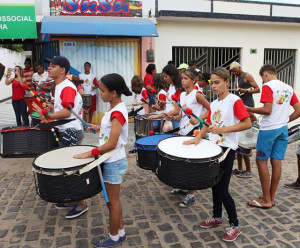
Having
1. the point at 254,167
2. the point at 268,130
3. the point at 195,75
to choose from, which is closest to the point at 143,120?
the point at 195,75

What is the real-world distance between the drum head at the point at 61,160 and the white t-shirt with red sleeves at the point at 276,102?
2290mm

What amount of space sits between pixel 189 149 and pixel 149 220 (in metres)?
1.21

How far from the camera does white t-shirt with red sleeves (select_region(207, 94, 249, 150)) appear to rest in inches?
118

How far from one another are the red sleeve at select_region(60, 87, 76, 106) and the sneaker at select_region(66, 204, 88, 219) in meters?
1.35

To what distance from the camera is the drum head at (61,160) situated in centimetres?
268

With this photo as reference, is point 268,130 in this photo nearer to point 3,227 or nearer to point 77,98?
point 77,98

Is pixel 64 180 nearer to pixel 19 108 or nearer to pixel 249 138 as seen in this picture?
pixel 249 138

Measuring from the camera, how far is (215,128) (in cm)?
294

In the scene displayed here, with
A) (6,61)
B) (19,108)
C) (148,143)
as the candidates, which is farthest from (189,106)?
(6,61)

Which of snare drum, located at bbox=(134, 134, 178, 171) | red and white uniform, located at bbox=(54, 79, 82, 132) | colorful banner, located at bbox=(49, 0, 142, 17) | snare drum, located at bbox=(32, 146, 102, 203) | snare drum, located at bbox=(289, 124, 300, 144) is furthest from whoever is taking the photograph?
colorful banner, located at bbox=(49, 0, 142, 17)

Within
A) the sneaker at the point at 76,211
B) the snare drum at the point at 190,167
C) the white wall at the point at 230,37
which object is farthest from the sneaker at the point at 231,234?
the white wall at the point at 230,37

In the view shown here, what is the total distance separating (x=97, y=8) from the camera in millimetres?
8461

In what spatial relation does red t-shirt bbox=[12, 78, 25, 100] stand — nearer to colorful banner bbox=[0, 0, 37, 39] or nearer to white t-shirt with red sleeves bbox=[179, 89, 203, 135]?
Answer: colorful banner bbox=[0, 0, 37, 39]

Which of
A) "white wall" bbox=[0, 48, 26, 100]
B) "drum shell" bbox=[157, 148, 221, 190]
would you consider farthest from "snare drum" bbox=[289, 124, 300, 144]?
"white wall" bbox=[0, 48, 26, 100]
